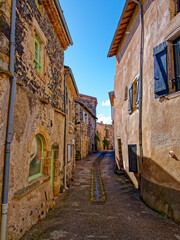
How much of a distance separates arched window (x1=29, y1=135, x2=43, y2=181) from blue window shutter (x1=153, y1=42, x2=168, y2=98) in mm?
3711

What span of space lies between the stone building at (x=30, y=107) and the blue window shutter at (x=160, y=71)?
336 centimetres

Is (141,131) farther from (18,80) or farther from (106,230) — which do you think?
(18,80)

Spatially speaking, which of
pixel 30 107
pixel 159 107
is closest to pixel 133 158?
pixel 159 107

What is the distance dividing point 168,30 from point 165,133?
2864 mm

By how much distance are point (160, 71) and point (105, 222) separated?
14.0ft

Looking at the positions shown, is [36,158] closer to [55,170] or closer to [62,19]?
[55,170]

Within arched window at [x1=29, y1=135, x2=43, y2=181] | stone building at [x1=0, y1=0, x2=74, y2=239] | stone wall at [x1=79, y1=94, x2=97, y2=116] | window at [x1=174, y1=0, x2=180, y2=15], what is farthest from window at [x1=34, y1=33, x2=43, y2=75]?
stone wall at [x1=79, y1=94, x2=97, y2=116]

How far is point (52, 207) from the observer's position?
16.3 ft

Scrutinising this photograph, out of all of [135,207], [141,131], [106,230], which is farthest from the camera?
[141,131]

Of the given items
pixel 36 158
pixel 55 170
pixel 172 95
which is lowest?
pixel 55 170

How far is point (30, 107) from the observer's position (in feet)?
12.4

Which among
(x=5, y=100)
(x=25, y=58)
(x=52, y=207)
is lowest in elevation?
(x=52, y=207)

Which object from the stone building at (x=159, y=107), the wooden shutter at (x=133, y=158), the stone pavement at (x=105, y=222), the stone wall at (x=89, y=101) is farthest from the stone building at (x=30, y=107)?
the stone wall at (x=89, y=101)

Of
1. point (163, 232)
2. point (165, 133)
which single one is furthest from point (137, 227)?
point (165, 133)
